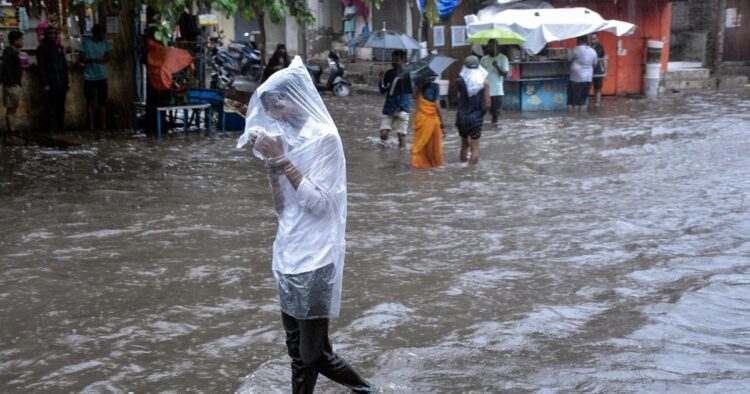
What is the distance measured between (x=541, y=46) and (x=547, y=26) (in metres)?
0.45

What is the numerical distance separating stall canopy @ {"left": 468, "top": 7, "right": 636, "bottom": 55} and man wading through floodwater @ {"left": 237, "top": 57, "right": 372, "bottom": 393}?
14.0 metres

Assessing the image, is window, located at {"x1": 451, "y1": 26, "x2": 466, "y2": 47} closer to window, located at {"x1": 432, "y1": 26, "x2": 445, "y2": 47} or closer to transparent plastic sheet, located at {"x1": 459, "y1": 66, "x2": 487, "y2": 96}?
window, located at {"x1": 432, "y1": 26, "x2": 445, "y2": 47}

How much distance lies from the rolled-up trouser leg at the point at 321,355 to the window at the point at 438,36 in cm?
1590

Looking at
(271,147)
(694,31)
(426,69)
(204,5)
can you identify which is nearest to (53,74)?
(204,5)

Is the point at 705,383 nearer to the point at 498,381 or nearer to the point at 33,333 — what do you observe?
the point at 498,381

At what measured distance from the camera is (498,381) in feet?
15.0

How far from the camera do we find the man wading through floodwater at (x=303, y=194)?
3.68 meters

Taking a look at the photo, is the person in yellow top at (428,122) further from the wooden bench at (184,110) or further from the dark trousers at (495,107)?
the dark trousers at (495,107)

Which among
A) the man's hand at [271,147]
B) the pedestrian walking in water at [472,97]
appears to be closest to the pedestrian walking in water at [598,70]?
the pedestrian walking in water at [472,97]

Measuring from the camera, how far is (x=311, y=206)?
12.0 ft

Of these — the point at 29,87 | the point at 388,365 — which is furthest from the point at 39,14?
the point at 388,365

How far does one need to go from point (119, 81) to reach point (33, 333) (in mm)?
9780

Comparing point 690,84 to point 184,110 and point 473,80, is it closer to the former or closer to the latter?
point 473,80

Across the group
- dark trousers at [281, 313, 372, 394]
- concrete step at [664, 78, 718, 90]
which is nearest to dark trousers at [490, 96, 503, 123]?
concrete step at [664, 78, 718, 90]
